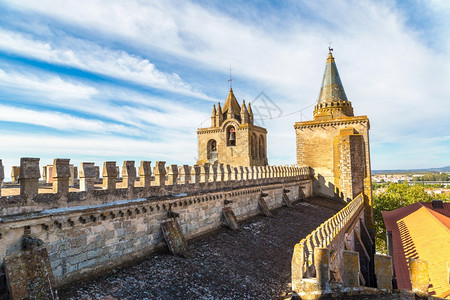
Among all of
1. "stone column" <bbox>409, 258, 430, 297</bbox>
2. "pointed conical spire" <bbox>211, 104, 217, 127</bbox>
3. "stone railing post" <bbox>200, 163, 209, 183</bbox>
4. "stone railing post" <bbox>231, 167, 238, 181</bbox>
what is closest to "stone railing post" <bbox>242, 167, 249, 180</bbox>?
"stone railing post" <bbox>231, 167, 238, 181</bbox>

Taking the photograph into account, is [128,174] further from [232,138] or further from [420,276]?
[232,138]

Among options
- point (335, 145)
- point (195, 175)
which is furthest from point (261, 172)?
point (335, 145)

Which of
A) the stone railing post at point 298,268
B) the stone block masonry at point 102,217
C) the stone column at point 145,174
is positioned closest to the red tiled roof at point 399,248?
the stone railing post at point 298,268

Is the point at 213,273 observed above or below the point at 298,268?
below

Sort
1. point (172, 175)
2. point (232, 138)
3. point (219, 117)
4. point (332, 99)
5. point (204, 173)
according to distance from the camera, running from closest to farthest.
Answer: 1. point (172, 175)
2. point (204, 173)
3. point (332, 99)
4. point (232, 138)
5. point (219, 117)

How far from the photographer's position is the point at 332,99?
27688mm

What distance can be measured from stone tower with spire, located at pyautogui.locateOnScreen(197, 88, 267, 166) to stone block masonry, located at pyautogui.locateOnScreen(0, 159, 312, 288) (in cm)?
2620

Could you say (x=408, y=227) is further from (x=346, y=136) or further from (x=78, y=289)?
(x=78, y=289)

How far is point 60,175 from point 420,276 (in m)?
8.55

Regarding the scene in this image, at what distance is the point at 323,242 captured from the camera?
884cm

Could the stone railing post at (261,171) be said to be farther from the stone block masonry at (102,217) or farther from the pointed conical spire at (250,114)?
the pointed conical spire at (250,114)

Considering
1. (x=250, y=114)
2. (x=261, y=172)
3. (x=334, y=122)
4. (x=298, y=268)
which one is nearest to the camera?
(x=298, y=268)

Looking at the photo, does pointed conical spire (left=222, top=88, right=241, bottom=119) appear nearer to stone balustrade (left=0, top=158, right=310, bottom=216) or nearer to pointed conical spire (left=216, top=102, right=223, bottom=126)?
pointed conical spire (left=216, top=102, right=223, bottom=126)

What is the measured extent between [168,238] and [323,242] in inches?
191
